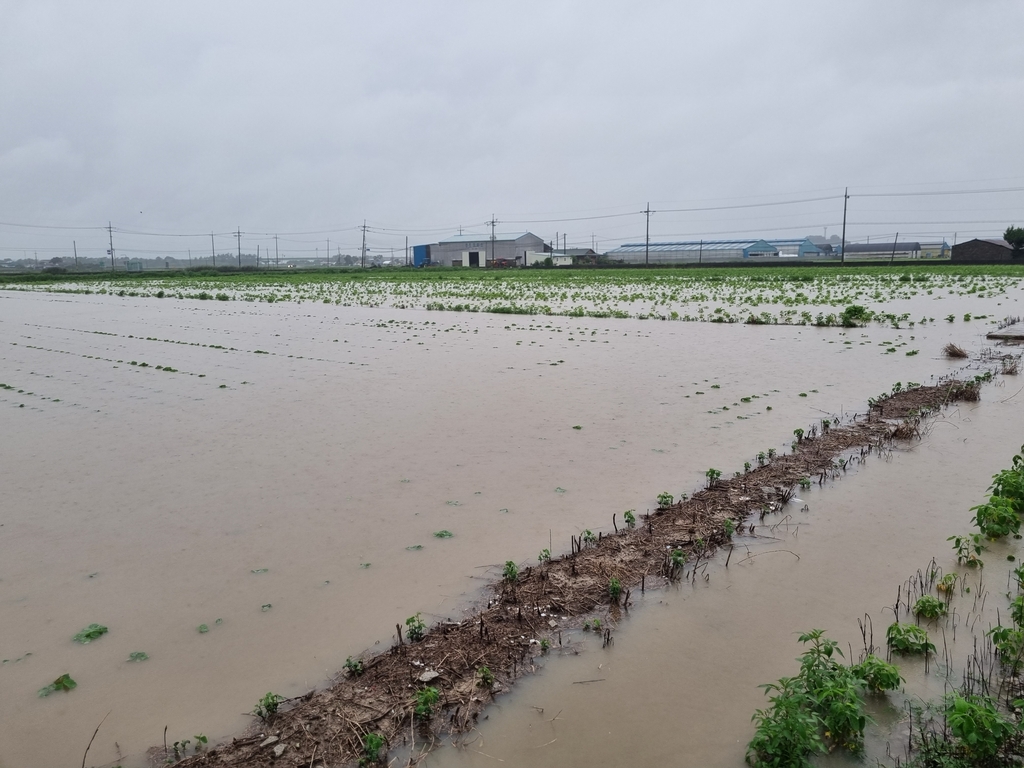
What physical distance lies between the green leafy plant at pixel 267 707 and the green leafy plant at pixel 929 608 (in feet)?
12.3

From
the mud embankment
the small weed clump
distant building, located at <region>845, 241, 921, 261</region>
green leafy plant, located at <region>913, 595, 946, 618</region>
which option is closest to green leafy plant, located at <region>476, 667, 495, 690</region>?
the mud embankment

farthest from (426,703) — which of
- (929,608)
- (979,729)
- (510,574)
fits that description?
(929,608)

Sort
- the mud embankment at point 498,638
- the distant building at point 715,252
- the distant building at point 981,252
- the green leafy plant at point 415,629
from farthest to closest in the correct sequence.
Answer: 1. the distant building at point 715,252
2. the distant building at point 981,252
3. the green leafy plant at point 415,629
4. the mud embankment at point 498,638

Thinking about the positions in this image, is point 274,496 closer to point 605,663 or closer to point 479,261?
point 605,663

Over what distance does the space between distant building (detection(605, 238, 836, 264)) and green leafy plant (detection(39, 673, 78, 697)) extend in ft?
223

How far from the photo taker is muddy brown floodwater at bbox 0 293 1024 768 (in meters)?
3.58

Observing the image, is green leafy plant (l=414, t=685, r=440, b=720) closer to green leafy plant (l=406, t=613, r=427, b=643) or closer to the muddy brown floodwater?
the muddy brown floodwater

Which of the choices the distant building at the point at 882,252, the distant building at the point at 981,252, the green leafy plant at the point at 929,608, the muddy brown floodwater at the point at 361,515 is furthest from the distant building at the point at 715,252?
the green leafy plant at the point at 929,608

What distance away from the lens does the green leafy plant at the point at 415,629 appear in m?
3.89

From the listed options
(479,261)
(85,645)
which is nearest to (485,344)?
(85,645)

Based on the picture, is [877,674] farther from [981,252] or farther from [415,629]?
[981,252]

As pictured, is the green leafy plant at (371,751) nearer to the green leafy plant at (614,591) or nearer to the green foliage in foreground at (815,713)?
the green foliage in foreground at (815,713)

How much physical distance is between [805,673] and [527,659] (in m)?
1.44

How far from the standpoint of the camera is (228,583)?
4.60 m
